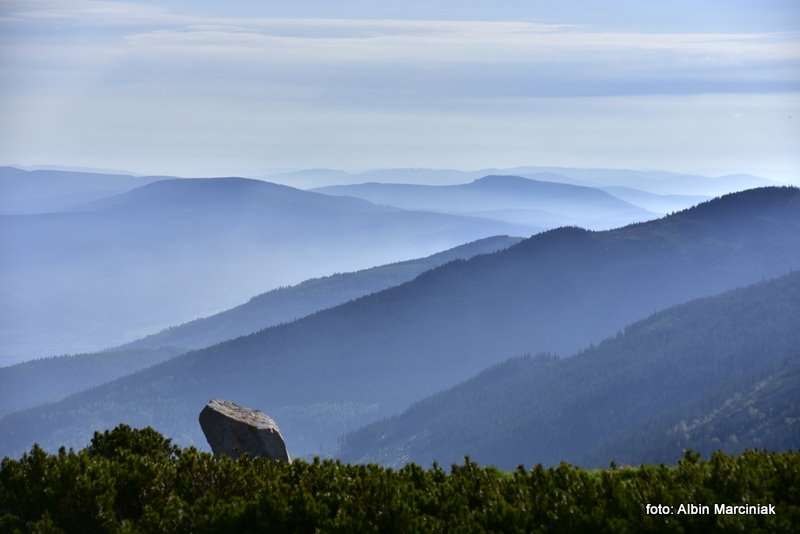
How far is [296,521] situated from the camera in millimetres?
25781

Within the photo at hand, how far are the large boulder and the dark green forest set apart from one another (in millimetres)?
6187

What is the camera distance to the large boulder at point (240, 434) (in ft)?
118

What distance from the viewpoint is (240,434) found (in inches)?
1428

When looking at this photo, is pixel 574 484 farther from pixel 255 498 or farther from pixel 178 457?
pixel 178 457

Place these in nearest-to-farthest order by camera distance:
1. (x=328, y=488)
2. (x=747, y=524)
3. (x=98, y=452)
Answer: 1. (x=747, y=524)
2. (x=328, y=488)
3. (x=98, y=452)

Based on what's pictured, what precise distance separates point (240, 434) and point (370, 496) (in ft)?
37.7

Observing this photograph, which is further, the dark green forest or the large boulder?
the large boulder

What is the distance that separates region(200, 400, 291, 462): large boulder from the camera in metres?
36.1

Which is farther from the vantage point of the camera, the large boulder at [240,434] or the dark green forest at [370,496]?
the large boulder at [240,434]

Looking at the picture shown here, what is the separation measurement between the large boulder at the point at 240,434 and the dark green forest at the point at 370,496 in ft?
20.3

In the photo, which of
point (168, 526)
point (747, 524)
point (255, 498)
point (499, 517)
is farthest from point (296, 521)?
point (747, 524)

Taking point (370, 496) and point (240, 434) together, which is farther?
point (240, 434)

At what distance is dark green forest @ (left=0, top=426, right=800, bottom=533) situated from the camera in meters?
24.4

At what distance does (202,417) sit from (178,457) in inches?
195
